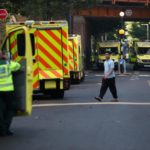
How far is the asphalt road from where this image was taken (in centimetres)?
1098

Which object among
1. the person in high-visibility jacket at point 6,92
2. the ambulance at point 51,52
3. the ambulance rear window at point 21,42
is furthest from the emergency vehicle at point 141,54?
the person in high-visibility jacket at point 6,92

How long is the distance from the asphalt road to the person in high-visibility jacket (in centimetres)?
30

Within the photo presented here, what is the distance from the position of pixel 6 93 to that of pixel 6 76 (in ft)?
1.27

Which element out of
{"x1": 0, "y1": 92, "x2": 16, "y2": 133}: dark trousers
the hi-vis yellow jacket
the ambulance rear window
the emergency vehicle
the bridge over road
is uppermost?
the bridge over road

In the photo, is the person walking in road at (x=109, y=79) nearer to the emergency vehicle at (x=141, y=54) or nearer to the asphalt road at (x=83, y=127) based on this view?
the asphalt road at (x=83, y=127)

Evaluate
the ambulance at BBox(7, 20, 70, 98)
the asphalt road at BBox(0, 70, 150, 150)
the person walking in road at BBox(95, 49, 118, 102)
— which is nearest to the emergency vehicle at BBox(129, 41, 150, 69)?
the ambulance at BBox(7, 20, 70, 98)

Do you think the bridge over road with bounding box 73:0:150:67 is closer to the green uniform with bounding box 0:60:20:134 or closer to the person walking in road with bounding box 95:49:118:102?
the person walking in road with bounding box 95:49:118:102

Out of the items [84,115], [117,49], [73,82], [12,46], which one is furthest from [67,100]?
[117,49]

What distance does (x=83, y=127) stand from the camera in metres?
13.4

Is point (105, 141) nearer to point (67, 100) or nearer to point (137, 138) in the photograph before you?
point (137, 138)

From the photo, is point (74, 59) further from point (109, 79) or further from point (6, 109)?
point (6, 109)

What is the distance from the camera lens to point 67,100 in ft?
70.9

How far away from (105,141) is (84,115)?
186 inches

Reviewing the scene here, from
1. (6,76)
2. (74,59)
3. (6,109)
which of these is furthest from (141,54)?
(6,76)
